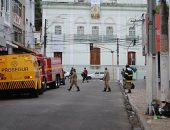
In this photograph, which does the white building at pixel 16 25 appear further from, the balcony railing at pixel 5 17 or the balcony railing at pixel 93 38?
the balcony railing at pixel 93 38

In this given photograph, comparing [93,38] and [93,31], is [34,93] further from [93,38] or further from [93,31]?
[93,31]

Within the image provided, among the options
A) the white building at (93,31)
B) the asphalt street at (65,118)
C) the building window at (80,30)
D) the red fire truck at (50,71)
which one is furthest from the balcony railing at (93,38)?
the asphalt street at (65,118)

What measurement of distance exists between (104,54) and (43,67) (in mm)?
45110

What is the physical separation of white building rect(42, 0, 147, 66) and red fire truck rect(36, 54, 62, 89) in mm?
34881

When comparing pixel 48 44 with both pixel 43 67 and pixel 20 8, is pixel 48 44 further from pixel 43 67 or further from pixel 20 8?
pixel 43 67

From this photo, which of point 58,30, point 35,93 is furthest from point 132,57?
point 35,93

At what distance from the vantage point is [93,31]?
269 feet

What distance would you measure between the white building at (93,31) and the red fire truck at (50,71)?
3488cm

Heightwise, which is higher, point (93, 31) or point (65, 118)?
point (93, 31)

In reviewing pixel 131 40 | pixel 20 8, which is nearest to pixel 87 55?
pixel 131 40

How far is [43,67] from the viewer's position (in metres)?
37.6

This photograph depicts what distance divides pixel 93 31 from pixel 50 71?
136ft

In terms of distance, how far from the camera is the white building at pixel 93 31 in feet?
267

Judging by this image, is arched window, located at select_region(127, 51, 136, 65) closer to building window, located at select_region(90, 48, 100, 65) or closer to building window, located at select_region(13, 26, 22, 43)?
building window, located at select_region(90, 48, 100, 65)
